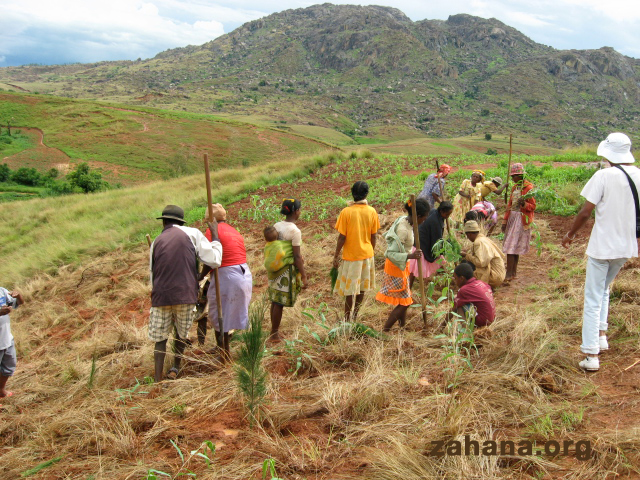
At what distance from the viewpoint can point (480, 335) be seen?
396cm

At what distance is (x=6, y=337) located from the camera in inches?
167

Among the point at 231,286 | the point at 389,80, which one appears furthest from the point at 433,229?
the point at 389,80

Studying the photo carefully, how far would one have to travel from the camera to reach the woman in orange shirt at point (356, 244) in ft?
14.4

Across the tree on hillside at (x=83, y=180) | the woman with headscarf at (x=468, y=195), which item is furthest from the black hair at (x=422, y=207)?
the tree on hillside at (x=83, y=180)

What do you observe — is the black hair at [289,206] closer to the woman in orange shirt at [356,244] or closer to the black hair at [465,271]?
the woman in orange shirt at [356,244]

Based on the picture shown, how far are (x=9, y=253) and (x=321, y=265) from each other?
39.7ft

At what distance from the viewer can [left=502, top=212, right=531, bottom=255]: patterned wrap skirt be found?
582 centimetres

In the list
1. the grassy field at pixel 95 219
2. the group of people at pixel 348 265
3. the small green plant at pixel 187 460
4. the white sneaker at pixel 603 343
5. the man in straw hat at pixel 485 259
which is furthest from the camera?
the grassy field at pixel 95 219

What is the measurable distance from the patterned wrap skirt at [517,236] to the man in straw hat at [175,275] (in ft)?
13.0

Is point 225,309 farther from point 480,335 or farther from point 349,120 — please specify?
point 349,120

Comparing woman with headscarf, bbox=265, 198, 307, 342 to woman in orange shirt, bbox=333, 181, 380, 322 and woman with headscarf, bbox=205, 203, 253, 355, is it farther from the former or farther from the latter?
woman in orange shirt, bbox=333, 181, 380, 322

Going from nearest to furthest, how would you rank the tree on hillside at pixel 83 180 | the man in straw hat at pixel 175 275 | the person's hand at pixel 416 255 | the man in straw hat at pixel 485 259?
1. the man in straw hat at pixel 175 275
2. the person's hand at pixel 416 255
3. the man in straw hat at pixel 485 259
4. the tree on hillside at pixel 83 180

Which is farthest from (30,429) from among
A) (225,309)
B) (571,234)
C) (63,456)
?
(571,234)

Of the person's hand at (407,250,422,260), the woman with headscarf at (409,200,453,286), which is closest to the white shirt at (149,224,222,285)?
the person's hand at (407,250,422,260)
